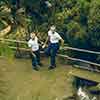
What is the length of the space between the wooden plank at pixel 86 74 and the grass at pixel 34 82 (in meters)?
0.54

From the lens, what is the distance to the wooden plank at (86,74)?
12.1 metres

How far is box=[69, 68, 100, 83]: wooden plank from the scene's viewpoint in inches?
477

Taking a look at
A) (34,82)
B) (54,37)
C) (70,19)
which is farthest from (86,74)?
(70,19)

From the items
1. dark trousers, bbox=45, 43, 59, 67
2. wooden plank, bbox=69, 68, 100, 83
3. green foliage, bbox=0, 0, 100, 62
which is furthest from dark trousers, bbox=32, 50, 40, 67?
wooden plank, bbox=69, 68, 100, 83

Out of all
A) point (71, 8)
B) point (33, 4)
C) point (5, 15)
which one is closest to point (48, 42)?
point (71, 8)

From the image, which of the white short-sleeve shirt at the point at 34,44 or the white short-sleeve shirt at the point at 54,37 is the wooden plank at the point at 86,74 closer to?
the white short-sleeve shirt at the point at 54,37

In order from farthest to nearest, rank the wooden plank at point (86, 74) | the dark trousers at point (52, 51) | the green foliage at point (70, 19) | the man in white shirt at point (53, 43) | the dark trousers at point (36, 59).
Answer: the dark trousers at point (36, 59)
the dark trousers at point (52, 51)
the man in white shirt at point (53, 43)
the green foliage at point (70, 19)
the wooden plank at point (86, 74)

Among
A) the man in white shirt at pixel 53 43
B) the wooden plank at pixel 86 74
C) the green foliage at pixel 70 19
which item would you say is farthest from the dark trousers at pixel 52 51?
the wooden plank at pixel 86 74

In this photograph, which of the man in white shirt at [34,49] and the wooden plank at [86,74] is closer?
the wooden plank at [86,74]

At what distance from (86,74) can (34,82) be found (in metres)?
1.83

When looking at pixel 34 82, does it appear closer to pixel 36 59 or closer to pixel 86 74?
pixel 36 59

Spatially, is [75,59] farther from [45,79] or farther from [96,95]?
[96,95]

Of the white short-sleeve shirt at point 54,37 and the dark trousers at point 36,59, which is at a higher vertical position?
the white short-sleeve shirt at point 54,37

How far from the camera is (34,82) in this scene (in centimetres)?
1323
